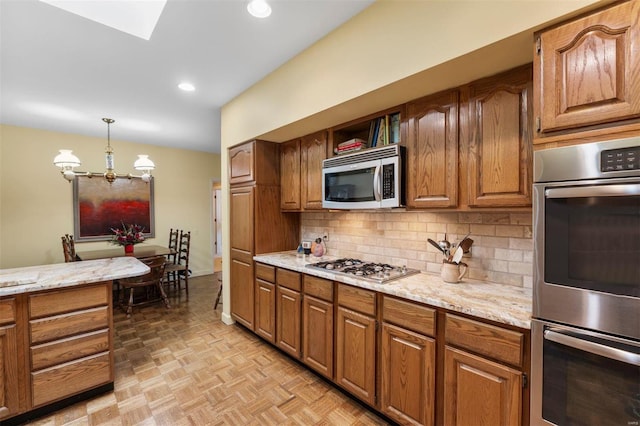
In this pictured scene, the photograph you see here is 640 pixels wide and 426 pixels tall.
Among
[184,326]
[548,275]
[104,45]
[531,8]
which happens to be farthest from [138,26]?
[184,326]

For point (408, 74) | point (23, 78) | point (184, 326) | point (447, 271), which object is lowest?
point (184, 326)

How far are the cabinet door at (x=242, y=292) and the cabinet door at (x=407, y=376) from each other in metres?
1.69

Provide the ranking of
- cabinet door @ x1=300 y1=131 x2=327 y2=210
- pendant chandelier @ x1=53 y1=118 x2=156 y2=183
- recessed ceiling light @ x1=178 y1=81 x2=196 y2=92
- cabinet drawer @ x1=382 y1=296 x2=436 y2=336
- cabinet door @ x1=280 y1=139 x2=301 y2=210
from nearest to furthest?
cabinet drawer @ x1=382 y1=296 x2=436 y2=336
cabinet door @ x1=300 y1=131 x2=327 y2=210
recessed ceiling light @ x1=178 y1=81 x2=196 y2=92
cabinet door @ x1=280 y1=139 x2=301 y2=210
pendant chandelier @ x1=53 y1=118 x2=156 y2=183

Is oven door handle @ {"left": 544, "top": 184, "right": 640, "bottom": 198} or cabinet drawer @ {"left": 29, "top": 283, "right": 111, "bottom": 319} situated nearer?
oven door handle @ {"left": 544, "top": 184, "right": 640, "bottom": 198}

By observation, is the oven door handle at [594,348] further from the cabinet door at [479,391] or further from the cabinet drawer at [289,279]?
the cabinet drawer at [289,279]

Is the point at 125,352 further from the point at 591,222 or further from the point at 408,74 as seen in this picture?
the point at 591,222

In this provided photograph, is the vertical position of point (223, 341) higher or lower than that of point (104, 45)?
lower

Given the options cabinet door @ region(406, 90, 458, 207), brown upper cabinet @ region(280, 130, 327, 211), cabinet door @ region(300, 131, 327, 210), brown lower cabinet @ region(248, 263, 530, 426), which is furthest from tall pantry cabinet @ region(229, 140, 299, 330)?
cabinet door @ region(406, 90, 458, 207)

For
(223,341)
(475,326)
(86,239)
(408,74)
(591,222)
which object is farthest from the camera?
(86,239)

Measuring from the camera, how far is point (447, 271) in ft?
5.98

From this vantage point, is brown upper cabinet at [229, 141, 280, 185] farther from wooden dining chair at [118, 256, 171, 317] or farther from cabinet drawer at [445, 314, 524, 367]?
cabinet drawer at [445, 314, 524, 367]

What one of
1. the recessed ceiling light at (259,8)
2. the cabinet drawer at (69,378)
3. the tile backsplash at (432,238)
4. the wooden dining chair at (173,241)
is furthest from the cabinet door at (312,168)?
the wooden dining chair at (173,241)

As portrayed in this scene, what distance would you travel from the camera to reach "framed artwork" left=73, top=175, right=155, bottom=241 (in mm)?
4547

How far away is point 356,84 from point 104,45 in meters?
1.97
